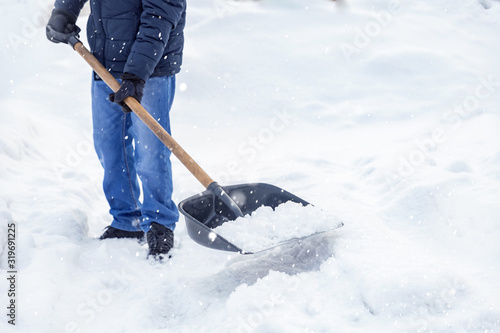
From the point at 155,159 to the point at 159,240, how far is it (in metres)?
0.48

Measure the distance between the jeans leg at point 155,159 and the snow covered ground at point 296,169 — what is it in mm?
234

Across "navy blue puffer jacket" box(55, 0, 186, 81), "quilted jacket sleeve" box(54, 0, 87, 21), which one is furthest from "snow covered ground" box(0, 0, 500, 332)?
"quilted jacket sleeve" box(54, 0, 87, 21)

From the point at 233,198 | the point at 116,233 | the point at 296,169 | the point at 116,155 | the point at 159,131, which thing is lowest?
the point at 296,169

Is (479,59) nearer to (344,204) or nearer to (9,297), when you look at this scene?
(344,204)

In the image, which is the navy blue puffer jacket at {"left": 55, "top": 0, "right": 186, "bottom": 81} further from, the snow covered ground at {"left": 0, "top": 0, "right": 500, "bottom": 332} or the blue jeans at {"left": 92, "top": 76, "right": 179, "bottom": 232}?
the snow covered ground at {"left": 0, "top": 0, "right": 500, "bottom": 332}

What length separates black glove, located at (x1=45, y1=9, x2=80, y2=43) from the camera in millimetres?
2729

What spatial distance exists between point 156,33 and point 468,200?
2068 mm

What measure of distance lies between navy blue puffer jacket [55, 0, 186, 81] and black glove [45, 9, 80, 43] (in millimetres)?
205

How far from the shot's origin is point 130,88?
234 cm

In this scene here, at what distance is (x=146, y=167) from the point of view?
2.69m

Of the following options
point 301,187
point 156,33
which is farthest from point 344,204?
point 156,33

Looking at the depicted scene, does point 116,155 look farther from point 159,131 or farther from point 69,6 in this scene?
point 69,6

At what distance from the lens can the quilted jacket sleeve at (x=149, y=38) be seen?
2.37m

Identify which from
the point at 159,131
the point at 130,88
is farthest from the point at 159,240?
the point at 130,88
